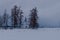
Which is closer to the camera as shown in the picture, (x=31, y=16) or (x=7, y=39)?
(x=7, y=39)

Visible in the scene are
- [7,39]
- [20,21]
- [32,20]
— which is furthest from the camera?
[32,20]

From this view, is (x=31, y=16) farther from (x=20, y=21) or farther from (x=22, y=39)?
(x=22, y=39)

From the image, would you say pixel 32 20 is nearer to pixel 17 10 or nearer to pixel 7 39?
pixel 17 10

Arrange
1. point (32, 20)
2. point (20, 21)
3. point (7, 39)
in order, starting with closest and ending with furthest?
point (7, 39) → point (20, 21) → point (32, 20)

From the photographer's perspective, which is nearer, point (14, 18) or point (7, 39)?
point (7, 39)

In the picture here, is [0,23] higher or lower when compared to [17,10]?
lower

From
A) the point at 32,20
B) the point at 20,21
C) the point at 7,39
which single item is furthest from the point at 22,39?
the point at 32,20

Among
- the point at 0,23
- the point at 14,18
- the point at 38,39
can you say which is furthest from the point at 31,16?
the point at 38,39

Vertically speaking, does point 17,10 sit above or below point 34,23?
above

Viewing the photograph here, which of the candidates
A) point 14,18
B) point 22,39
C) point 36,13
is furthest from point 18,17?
point 22,39

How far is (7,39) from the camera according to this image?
32.4 feet

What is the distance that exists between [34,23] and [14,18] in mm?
2702

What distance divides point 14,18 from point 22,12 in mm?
1287

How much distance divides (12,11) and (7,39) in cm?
1423
